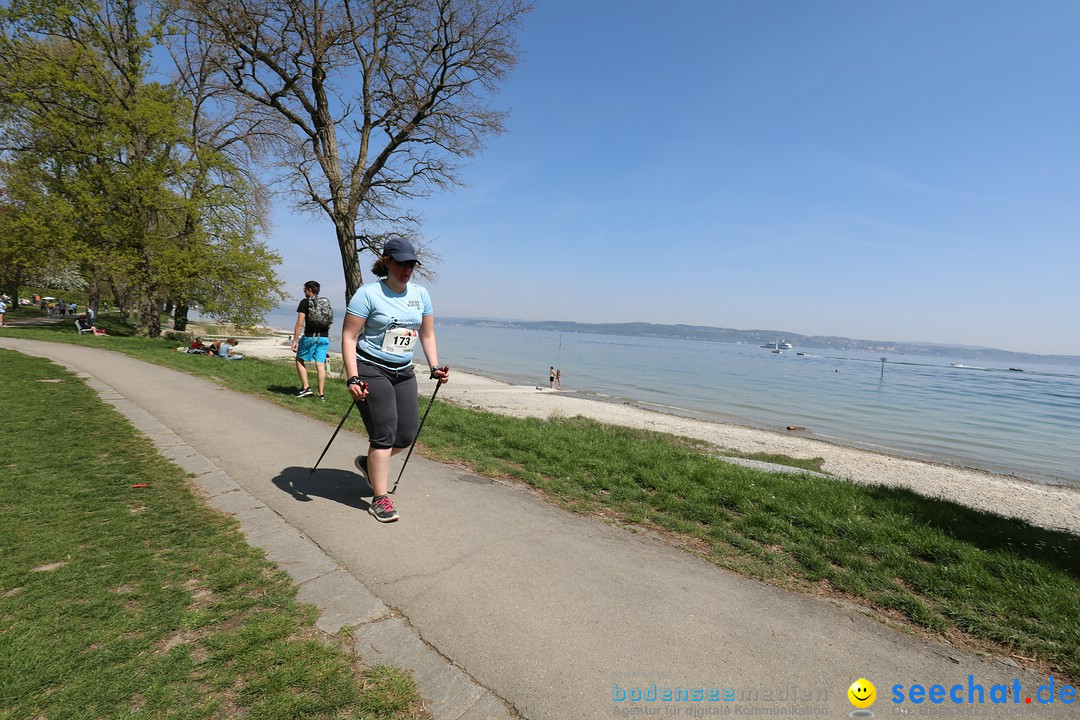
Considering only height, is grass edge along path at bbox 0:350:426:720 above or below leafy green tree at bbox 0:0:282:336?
below

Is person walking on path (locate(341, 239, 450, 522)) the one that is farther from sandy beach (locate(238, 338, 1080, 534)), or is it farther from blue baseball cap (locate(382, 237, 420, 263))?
sandy beach (locate(238, 338, 1080, 534))

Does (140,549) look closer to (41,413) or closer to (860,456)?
(41,413)

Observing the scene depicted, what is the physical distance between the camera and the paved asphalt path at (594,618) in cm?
229

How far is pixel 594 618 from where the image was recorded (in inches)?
111

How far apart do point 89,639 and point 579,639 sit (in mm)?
2353

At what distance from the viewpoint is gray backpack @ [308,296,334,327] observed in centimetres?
909

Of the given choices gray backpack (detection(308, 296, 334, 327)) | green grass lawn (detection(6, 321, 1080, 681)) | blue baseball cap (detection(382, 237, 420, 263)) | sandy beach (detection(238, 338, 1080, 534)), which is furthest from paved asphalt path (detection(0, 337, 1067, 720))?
sandy beach (detection(238, 338, 1080, 534))

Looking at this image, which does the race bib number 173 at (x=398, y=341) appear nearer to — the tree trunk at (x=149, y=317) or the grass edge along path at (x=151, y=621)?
the grass edge along path at (x=151, y=621)

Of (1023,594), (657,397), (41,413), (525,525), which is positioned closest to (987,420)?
(657,397)

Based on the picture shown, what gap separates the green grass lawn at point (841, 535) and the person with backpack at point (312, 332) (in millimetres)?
3799

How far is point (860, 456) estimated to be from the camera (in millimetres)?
14477

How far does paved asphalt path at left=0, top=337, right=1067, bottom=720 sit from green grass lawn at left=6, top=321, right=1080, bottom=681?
1.07 feet

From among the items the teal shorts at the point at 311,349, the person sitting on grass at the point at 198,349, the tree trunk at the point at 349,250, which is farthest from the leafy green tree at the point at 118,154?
the teal shorts at the point at 311,349

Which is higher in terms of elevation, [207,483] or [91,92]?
[91,92]
